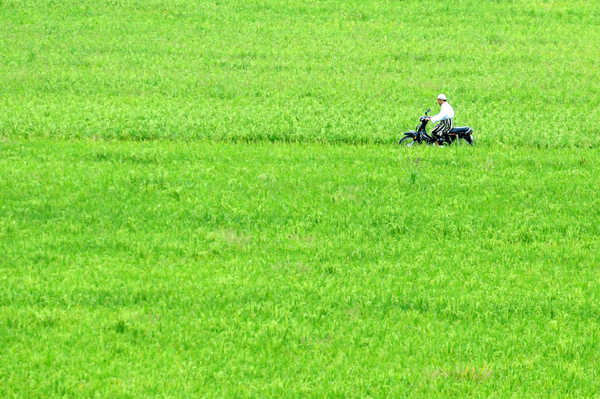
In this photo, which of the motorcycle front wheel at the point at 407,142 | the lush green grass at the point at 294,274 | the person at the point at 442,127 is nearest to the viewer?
the lush green grass at the point at 294,274

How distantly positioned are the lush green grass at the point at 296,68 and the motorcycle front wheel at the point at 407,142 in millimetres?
436

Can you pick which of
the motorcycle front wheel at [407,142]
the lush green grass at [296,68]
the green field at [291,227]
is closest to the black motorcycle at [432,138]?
the motorcycle front wheel at [407,142]

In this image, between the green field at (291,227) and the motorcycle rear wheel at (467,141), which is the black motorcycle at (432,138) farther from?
the green field at (291,227)

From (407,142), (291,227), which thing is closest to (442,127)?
(407,142)

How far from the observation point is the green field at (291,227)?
8445mm

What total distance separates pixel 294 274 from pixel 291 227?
2.02 m

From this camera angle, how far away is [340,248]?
1217 cm

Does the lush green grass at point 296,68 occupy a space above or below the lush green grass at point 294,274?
above

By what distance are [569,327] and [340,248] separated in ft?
12.5

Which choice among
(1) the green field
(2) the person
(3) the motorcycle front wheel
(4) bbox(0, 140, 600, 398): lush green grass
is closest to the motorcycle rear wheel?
(1) the green field

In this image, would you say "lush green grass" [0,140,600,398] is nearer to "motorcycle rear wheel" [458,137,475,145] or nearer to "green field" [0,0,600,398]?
"green field" [0,0,600,398]

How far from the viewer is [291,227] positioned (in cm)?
1293

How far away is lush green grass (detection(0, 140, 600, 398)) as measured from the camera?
825 cm

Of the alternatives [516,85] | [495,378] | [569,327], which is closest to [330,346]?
[495,378]
